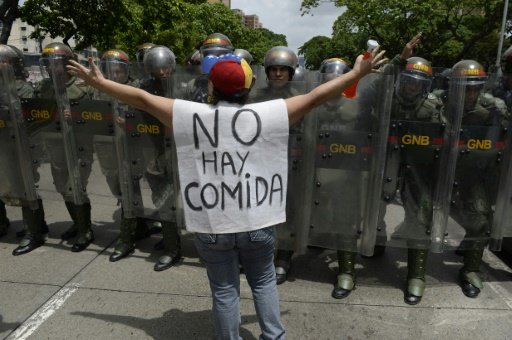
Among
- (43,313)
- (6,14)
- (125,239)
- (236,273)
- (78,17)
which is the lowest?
(43,313)

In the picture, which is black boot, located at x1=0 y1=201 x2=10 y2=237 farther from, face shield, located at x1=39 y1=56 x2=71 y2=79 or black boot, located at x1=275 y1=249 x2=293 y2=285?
black boot, located at x1=275 y1=249 x2=293 y2=285

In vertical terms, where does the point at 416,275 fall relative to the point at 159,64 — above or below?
below

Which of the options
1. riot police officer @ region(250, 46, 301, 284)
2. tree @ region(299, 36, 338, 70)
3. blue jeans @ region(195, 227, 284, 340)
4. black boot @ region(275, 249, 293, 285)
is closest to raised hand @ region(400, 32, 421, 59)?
riot police officer @ region(250, 46, 301, 284)

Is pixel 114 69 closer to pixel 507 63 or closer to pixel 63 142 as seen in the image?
pixel 63 142

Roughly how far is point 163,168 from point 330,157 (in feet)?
4.99

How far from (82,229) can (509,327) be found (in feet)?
12.9

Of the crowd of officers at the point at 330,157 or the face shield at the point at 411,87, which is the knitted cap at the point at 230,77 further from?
the face shield at the point at 411,87

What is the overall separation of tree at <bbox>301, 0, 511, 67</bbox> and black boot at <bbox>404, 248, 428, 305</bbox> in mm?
16138

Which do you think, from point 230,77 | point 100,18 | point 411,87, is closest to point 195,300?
point 230,77

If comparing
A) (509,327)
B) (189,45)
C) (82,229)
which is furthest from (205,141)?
(189,45)

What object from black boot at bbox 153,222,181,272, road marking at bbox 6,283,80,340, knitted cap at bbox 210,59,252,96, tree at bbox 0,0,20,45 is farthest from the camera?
tree at bbox 0,0,20,45

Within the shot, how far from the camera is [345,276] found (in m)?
3.62

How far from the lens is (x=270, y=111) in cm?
220

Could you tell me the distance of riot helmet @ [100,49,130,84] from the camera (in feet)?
12.2
